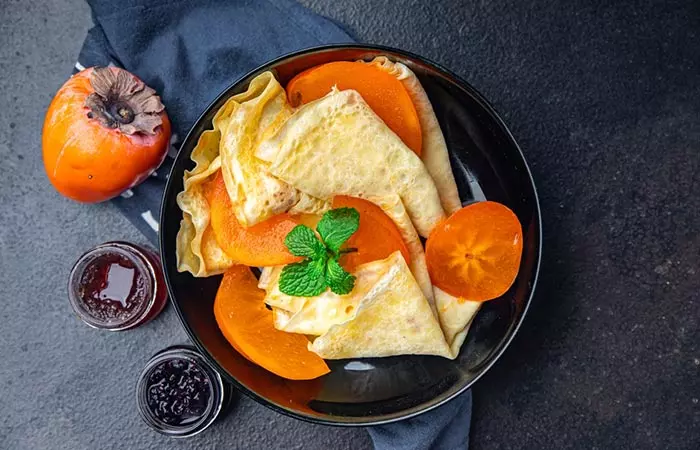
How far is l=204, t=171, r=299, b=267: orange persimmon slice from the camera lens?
1305mm

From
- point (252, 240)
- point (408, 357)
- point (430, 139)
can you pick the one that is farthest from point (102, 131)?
point (408, 357)

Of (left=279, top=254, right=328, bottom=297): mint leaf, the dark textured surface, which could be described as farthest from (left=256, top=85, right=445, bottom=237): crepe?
the dark textured surface

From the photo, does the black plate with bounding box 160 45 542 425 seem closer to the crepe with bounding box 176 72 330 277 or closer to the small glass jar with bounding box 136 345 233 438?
the crepe with bounding box 176 72 330 277

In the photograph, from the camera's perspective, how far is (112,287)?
1.58 m

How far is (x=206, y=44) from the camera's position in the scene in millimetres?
1537

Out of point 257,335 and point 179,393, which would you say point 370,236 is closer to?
point 257,335

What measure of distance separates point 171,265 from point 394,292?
1.42ft

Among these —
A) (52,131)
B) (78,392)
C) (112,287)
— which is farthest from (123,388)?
(52,131)

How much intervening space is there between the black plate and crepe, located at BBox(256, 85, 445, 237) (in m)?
0.15

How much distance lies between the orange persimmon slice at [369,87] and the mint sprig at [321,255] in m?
0.20

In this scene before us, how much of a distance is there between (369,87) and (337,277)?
1.16ft

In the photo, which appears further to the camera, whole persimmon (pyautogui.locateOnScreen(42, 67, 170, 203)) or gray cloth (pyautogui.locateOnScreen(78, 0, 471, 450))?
gray cloth (pyautogui.locateOnScreen(78, 0, 471, 450))

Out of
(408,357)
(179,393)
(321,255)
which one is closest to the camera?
(321,255)

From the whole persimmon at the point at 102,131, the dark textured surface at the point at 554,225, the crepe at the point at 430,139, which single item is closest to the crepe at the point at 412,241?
the crepe at the point at 430,139
